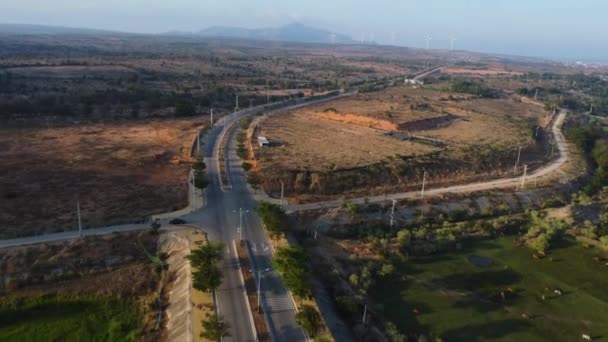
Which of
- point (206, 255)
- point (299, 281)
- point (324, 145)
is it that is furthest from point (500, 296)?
point (324, 145)

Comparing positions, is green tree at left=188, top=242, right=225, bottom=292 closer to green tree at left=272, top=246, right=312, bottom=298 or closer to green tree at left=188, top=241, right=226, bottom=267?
green tree at left=188, top=241, right=226, bottom=267

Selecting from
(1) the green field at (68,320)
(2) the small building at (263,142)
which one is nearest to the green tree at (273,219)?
(1) the green field at (68,320)

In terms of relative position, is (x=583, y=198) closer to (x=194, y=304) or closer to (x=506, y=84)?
(x=194, y=304)

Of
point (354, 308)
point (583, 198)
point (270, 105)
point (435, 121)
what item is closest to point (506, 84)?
point (435, 121)

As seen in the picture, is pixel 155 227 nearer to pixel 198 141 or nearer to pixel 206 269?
pixel 206 269

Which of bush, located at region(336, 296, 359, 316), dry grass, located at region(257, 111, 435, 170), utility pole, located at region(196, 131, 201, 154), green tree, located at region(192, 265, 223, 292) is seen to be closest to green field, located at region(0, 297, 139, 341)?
green tree, located at region(192, 265, 223, 292)

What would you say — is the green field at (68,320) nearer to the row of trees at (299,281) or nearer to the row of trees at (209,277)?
the row of trees at (209,277)
